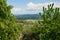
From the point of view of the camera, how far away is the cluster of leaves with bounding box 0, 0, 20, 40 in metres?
17.5

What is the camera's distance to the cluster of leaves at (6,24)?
A: 57.4ft

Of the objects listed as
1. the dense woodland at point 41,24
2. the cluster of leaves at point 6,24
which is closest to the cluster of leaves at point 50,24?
the dense woodland at point 41,24

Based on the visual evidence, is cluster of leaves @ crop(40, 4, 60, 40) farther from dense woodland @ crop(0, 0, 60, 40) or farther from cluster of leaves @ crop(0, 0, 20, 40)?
cluster of leaves @ crop(0, 0, 20, 40)

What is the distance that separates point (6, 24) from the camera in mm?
17844

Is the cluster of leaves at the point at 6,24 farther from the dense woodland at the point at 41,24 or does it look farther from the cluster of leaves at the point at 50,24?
the cluster of leaves at the point at 50,24

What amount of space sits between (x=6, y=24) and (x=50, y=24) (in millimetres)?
3219

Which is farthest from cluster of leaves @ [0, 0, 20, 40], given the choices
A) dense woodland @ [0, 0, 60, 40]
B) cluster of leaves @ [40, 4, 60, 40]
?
cluster of leaves @ [40, 4, 60, 40]

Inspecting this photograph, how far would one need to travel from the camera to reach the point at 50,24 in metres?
17.4

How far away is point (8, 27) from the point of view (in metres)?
18.0

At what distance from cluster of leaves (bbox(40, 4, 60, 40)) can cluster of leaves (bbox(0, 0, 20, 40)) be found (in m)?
2.34

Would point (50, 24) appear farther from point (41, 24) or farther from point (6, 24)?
point (6, 24)

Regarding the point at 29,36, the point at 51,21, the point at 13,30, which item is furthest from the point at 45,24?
the point at 29,36

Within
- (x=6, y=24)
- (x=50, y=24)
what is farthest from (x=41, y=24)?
(x=6, y=24)

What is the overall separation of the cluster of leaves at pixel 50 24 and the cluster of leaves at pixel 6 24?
2337 millimetres
